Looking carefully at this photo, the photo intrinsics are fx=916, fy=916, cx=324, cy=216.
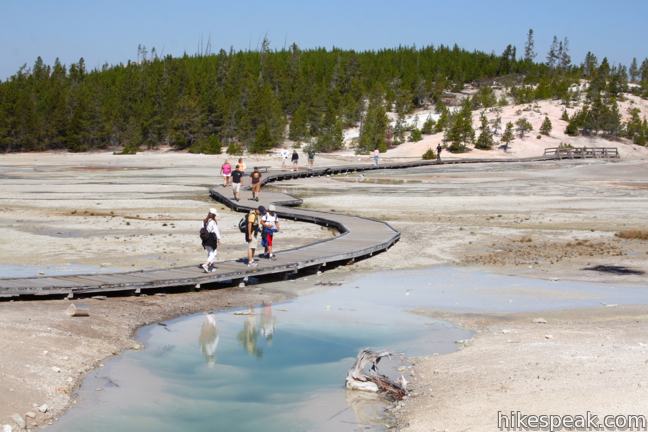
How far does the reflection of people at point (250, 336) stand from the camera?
1373cm

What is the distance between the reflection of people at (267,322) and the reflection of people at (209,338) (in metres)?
0.79

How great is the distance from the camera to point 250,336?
48.3ft

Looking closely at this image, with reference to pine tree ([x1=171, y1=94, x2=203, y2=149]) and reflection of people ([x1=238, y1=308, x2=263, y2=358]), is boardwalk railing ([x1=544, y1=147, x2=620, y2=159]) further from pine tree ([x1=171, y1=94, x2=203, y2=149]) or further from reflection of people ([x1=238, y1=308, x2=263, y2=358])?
reflection of people ([x1=238, y1=308, x2=263, y2=358])

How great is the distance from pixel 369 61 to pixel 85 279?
123m

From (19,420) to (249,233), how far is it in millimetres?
10186

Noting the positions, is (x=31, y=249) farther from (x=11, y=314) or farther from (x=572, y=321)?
(x=572, y=321)

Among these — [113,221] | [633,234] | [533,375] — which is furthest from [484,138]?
[533,375]

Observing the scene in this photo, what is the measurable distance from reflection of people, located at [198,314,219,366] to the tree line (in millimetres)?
67925

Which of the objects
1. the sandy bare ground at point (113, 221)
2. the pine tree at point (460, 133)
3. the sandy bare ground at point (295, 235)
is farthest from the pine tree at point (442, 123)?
the sandy bare ground at point (113, 221)

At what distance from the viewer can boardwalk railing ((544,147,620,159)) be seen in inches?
→ 3447

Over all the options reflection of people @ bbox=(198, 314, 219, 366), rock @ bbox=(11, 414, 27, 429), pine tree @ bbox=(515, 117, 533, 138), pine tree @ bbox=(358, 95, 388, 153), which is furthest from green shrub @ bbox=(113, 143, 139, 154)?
rock @ bbox=(11, 414, 27, 429)

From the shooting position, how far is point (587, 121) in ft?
322

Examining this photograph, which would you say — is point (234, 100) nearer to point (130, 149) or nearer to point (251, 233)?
point (130, 149)

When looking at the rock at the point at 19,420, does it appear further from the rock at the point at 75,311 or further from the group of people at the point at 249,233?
the group of people at the point at 249,233
